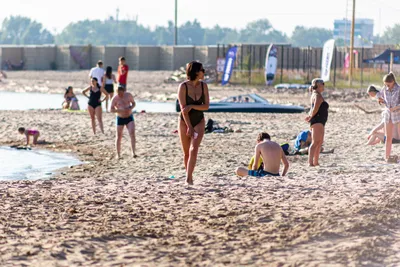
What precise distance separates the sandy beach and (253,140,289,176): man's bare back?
12.2 inches

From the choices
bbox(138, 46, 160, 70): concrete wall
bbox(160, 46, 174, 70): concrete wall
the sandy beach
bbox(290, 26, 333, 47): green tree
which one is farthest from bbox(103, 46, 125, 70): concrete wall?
bbox(290, 26, 333, 47): green tree

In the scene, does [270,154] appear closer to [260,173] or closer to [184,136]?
[260,173]

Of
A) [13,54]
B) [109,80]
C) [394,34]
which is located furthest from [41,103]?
[394,34]

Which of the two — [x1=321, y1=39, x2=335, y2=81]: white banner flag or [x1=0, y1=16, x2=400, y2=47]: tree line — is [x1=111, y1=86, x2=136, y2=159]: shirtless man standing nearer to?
[x1=321, y1=39, x2=335, y2=81]: white banner flag

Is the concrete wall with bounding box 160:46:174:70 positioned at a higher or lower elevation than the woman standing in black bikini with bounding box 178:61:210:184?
lower

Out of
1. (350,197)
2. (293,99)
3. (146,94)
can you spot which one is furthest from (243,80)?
(350,197)

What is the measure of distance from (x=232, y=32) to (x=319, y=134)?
186m

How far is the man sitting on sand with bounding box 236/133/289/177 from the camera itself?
10.6 metres

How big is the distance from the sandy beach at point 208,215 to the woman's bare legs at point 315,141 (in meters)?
0.20

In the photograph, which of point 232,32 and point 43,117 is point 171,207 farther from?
point 232,32

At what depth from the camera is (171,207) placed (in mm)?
8805

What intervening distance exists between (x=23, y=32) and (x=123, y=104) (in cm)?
17539

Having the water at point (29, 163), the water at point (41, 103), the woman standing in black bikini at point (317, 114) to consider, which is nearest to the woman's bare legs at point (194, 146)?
the woman standing in black bikini at point (317, 114)

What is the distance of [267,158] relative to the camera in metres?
10.8
